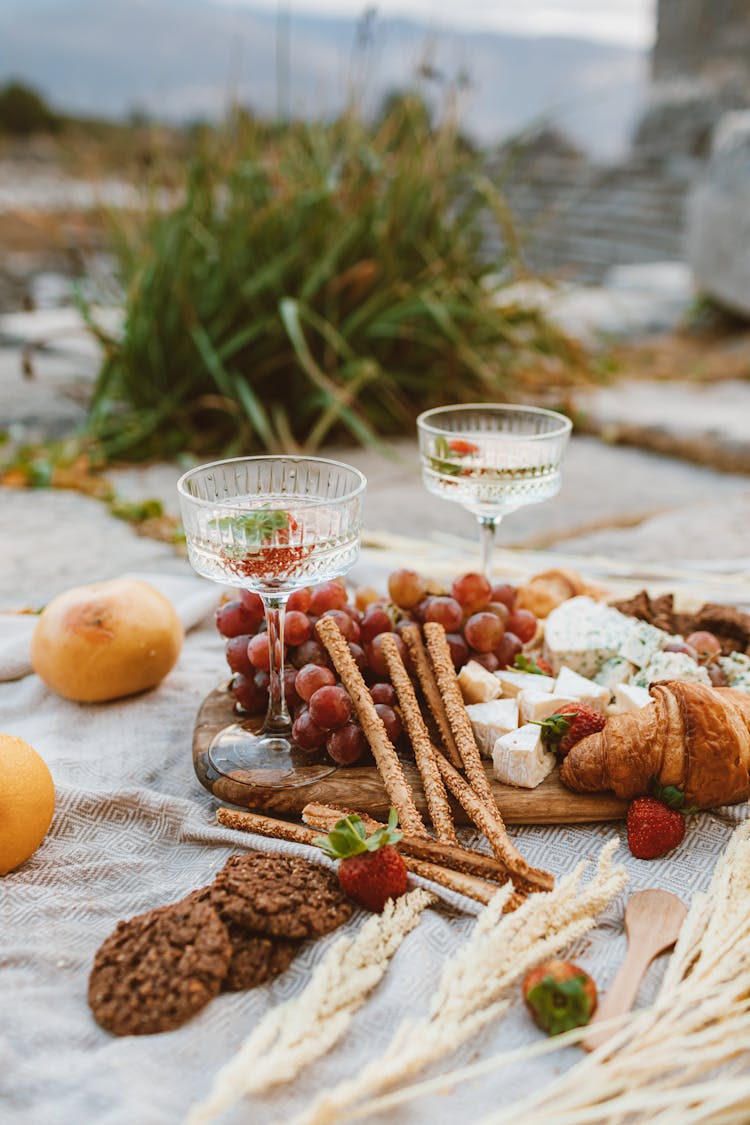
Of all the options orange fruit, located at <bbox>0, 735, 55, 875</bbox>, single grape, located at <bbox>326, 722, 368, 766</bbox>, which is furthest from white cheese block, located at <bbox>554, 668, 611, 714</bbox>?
orange fruit, located at <bbox>0, 735, 55, 875</bbox>

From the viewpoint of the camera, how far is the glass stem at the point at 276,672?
1538 millimetres

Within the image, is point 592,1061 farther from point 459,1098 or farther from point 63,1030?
point 63,1030

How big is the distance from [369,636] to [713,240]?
19.2 ft

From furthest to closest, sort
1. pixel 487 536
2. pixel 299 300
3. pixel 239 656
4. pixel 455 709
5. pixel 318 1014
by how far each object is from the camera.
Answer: pixel 299 300, pixel 487 536, pixel 239 656, pixel 455 709, pixel 318 1014

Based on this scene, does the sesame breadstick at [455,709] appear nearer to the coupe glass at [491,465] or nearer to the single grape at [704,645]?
the coupe glass at [491,465]

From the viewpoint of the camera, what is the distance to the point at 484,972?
113 cm

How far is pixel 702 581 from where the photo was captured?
94.3 inches

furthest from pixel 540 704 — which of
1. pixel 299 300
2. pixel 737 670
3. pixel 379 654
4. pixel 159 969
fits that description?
pixel 299 300

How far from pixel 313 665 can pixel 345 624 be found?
0.36 ft

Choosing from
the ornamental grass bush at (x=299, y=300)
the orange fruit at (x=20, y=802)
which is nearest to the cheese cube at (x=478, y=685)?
the orange fruit at (x=20, y=802)

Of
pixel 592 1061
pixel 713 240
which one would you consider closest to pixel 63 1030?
pixel 592 1061

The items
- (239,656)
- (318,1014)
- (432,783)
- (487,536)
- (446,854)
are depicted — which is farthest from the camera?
(487,536)

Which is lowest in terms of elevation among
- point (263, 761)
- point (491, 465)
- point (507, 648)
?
point (263, 761)

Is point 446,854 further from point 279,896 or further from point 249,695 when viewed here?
point 249,695
